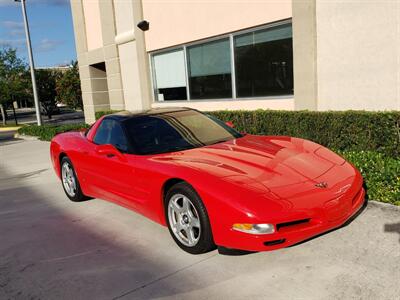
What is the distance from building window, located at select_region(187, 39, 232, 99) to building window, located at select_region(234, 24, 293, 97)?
398 mm

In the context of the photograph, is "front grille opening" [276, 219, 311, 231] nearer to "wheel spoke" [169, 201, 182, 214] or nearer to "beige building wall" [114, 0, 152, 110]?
"wheel spoke" [169, 201, 182, 214]

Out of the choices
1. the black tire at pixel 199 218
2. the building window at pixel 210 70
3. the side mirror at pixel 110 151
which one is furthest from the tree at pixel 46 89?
the black tire at pixel 199 218

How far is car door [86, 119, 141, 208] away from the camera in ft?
14.6

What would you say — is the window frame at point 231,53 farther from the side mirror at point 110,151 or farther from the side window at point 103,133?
the side mirror at point 110,151

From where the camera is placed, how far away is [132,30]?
45.3 ft

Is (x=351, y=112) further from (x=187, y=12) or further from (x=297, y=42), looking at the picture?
(x=187, y=12)

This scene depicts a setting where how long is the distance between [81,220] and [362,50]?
552 cm

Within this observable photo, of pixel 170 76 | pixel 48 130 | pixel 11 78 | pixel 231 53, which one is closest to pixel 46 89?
pixel 11 78

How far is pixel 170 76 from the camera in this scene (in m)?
12.4

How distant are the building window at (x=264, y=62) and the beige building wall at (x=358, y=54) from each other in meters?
0.88

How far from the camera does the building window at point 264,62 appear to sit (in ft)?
28.0

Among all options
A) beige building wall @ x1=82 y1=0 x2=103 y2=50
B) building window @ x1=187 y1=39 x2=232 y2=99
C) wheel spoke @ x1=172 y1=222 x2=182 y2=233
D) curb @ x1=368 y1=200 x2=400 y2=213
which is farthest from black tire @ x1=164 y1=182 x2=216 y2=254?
beige building wall @ x1=82 y1=0 x2=103 y2=50

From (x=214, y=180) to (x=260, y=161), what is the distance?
0.68 metres

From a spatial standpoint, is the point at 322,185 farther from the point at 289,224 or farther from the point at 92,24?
the point at 92,24
